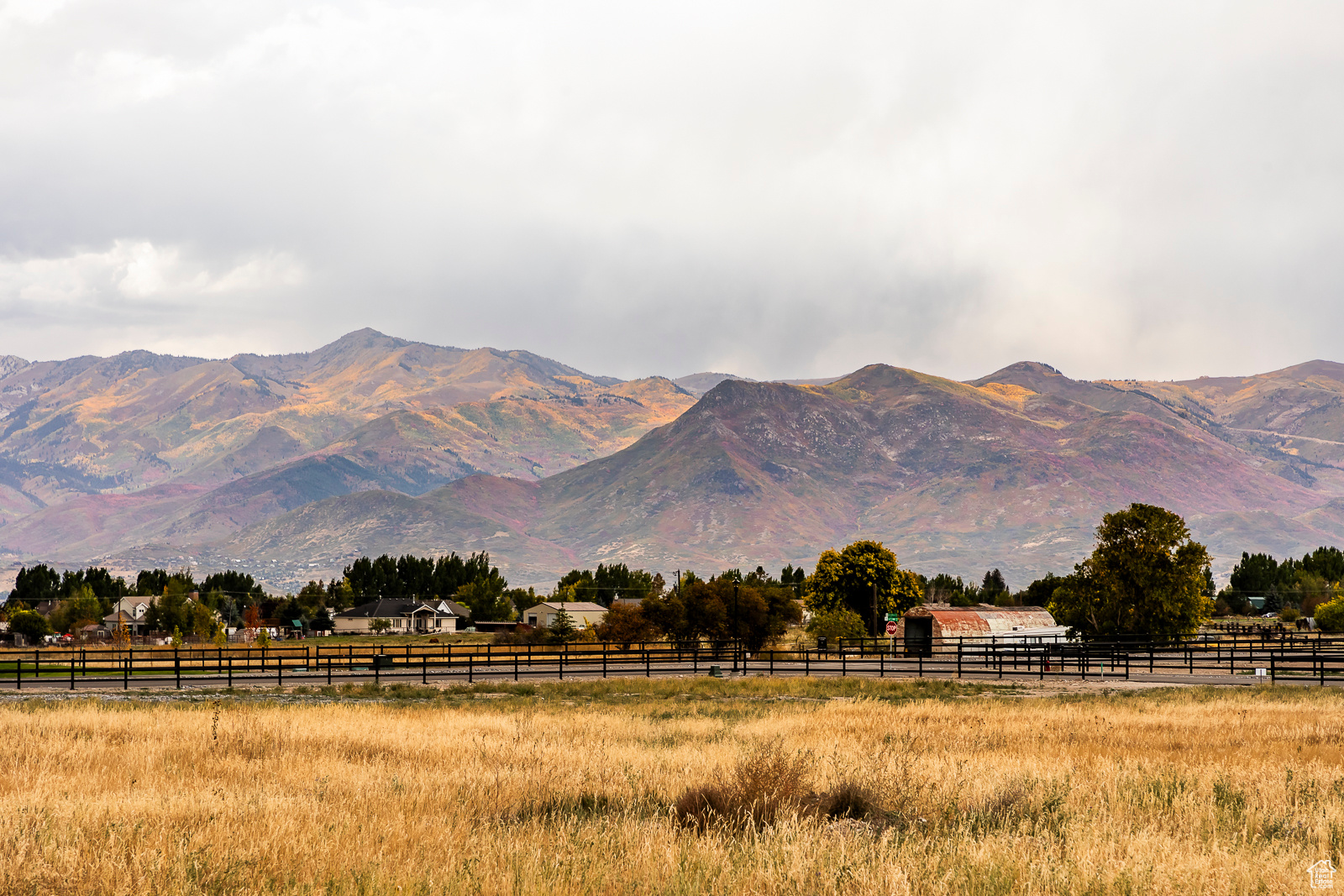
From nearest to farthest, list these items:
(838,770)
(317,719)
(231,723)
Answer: (838,770), (231,723), (317,719)

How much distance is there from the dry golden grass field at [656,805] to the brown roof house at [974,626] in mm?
66620

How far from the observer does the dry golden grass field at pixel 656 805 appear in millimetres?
10141

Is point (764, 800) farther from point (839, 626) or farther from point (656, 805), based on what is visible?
point (839, 626)

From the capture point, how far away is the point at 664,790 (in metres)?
15.1

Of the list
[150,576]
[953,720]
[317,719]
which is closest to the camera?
[317,719]

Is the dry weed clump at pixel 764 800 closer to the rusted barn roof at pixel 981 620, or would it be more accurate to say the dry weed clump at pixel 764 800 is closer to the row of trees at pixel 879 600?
the row of trees at pixel 879 600

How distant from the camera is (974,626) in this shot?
93.8 m

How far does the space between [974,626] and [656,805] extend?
278 feet

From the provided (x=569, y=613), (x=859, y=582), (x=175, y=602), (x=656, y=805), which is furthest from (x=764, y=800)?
(x=569, y=613)

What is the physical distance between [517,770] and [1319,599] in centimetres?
18185

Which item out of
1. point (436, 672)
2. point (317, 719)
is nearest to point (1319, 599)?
point (436, 672)

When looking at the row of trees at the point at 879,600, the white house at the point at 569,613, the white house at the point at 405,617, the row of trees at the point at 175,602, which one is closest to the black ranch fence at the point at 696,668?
the row of trees at the point at 879,600

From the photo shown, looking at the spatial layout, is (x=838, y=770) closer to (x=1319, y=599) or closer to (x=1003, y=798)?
(x=1003, y=798)

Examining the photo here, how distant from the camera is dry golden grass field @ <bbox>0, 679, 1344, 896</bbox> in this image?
1014cm
